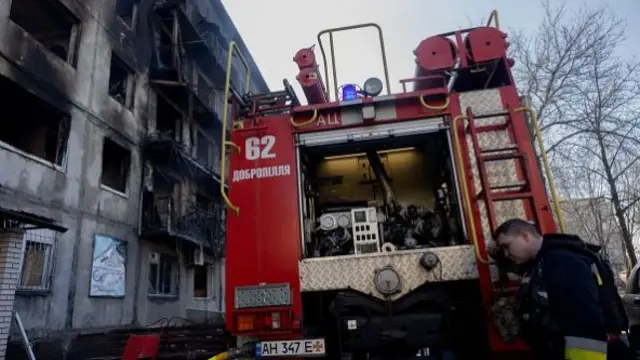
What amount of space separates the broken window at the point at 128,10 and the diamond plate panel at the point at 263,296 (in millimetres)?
15518

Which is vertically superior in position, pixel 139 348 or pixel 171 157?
pixel 171 157

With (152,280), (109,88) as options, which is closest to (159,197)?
(152,280)

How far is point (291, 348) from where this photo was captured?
3.38 m

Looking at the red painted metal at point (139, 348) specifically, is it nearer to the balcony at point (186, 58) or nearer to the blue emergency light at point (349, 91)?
the blue emergency light at point (349, 91)

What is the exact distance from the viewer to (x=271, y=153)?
13.3 ft

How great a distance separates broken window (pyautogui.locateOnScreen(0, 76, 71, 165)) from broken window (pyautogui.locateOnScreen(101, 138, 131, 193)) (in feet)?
7.44

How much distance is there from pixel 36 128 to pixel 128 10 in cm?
675

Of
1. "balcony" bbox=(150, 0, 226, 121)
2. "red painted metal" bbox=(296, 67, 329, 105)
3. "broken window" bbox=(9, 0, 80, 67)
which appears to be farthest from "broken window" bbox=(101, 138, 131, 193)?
"red painted metal" bbox=(296, 67, 329, 105)

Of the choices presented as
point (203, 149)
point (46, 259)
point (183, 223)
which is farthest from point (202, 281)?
point (46, 259)

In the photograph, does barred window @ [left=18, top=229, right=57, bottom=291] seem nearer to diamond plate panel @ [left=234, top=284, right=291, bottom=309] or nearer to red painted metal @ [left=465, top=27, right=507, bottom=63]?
diamond plate panel @ [left=234, top=284, right=291, bottom=309]

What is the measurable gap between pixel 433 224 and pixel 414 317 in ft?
3.97

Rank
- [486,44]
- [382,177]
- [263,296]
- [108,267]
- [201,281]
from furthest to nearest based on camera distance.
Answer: [201,281] → [108,267] → [382,177] → [486,44] → [263,296]

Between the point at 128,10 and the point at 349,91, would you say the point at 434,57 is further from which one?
the point at 128,10

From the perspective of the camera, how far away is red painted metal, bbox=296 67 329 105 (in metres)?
4.61
